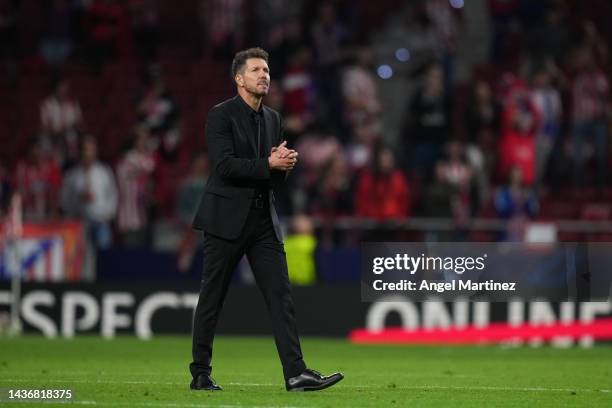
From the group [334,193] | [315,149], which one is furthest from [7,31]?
[334,193]

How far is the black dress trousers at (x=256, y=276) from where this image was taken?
31.8 feet

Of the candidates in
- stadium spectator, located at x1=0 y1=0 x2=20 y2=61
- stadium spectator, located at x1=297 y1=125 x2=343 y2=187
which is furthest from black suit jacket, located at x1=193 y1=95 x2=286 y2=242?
stadium spectator, located at x1=0 y1=0 x2=20 y2=61

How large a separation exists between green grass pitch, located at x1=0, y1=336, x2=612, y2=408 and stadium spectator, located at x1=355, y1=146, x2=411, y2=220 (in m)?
2.17

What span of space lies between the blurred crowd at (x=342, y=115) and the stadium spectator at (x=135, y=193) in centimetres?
2

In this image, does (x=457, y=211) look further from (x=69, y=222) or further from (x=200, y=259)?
(x=69, y=222)

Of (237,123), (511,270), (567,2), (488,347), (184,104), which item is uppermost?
(567,2)

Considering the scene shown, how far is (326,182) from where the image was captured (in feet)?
65.5

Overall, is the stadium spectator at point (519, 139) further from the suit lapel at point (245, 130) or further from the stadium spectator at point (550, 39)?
the suit lapel at point (245, 130)

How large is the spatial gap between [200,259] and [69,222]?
2029 mm

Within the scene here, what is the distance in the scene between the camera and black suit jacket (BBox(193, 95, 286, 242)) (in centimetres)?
959

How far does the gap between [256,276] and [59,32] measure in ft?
50.1

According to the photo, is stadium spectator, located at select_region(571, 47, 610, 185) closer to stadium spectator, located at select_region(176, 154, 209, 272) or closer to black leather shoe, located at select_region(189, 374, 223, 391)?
stadium spectator, located at select_region(176, 154, 209, 272)

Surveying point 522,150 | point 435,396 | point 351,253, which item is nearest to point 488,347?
point 351,253

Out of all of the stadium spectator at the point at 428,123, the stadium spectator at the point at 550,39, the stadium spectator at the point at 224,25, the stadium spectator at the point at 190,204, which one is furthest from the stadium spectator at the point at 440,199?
the stadium spectator at the point at 224,25
